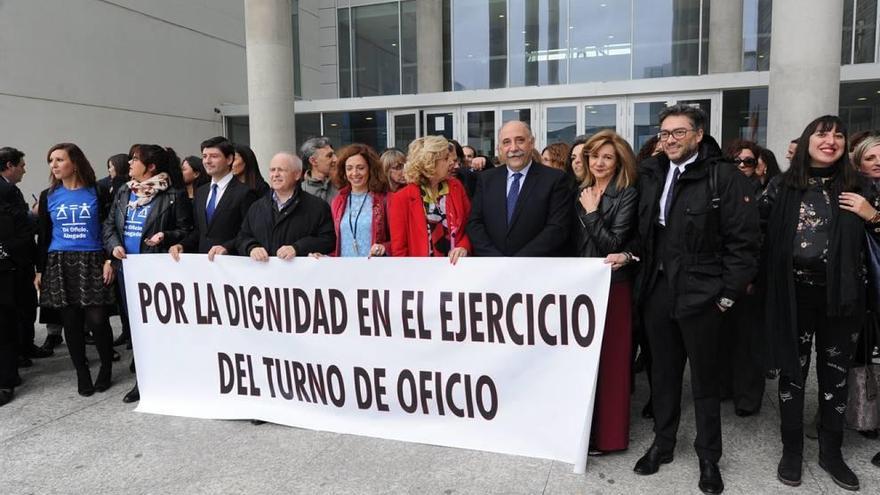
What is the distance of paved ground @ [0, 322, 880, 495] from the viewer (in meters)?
3.34

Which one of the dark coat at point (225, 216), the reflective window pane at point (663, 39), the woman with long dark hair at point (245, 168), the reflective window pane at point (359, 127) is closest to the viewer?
the dark coat at point (225, 216)

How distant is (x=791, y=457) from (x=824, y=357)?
23.0 inches

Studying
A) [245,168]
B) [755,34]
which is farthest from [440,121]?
[245,168]

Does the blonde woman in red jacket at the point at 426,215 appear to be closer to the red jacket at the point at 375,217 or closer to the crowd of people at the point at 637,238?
the crowd of people at the point at 637,238

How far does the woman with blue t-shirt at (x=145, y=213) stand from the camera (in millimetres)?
4918

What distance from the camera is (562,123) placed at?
13797 millimetres

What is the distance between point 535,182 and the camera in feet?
12.4

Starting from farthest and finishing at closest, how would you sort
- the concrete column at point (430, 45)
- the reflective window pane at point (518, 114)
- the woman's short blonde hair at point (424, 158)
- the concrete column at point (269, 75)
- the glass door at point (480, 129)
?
the concrete column at point (430, 45) < the glass door at point (480, 129) < the reflective window pane at point (518, 114) < the concrete column at point (269, 75) < the woman's short blonde hair at point (424, 158)

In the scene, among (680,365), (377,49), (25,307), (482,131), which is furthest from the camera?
(377,49)

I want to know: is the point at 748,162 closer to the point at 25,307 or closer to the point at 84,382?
the point at 84,382

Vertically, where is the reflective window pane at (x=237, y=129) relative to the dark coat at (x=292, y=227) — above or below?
above

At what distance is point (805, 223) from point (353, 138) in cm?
1400

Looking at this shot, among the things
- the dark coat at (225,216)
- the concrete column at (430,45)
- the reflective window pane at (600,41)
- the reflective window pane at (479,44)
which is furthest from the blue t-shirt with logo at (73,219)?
the concrete column at (430,45)

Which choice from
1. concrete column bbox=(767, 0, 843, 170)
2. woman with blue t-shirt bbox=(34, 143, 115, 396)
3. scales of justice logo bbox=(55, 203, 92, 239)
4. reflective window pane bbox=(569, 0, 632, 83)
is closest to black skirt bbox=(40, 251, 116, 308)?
woman with blue t-shirt bbox=(34, 143, 115, 396)
